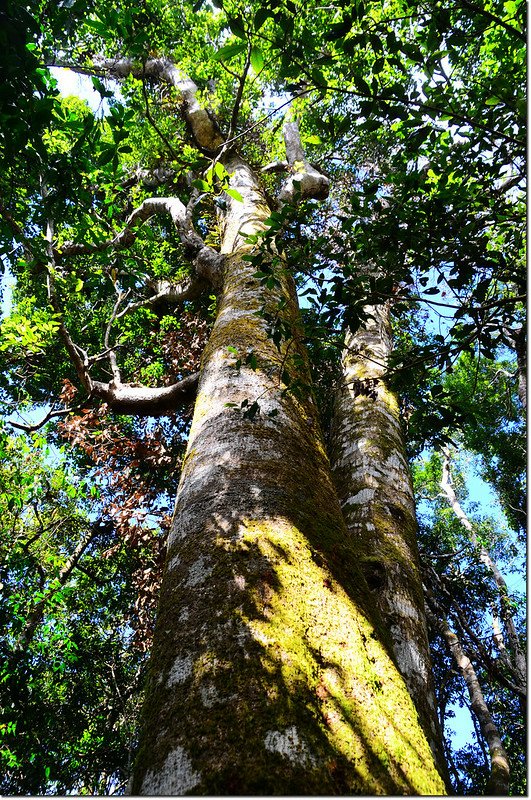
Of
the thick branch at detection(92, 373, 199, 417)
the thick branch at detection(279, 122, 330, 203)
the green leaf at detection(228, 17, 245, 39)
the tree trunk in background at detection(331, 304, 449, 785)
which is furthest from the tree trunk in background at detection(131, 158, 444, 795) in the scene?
the thick branch at detection(279, 122, 330, 203)

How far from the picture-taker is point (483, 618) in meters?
9.94

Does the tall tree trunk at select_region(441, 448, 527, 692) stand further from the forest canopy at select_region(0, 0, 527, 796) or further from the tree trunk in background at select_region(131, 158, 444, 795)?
the tree trunk in background at select_region(131, 158, 444, 795)

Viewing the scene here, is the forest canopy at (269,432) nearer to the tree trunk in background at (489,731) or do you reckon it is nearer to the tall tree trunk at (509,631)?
the tree trunk in background at (489,731)

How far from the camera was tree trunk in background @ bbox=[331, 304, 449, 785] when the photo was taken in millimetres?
2131

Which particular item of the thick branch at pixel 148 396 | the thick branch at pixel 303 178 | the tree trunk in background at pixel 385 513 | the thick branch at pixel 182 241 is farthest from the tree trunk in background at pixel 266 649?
the thick branch at pixel 303 178

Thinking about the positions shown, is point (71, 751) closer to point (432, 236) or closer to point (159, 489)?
point (159, 489)

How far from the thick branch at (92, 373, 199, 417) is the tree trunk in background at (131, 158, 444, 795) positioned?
2.00 meters

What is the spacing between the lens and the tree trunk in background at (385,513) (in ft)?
6.99

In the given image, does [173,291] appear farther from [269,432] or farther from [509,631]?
[509,631]

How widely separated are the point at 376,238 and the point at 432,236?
12.3 inches

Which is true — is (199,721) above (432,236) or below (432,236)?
below

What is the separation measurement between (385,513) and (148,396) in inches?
96.3

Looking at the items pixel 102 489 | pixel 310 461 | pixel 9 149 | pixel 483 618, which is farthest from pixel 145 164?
pixel 483 618

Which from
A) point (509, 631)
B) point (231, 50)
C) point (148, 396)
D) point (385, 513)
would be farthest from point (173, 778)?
point (509, 631)
